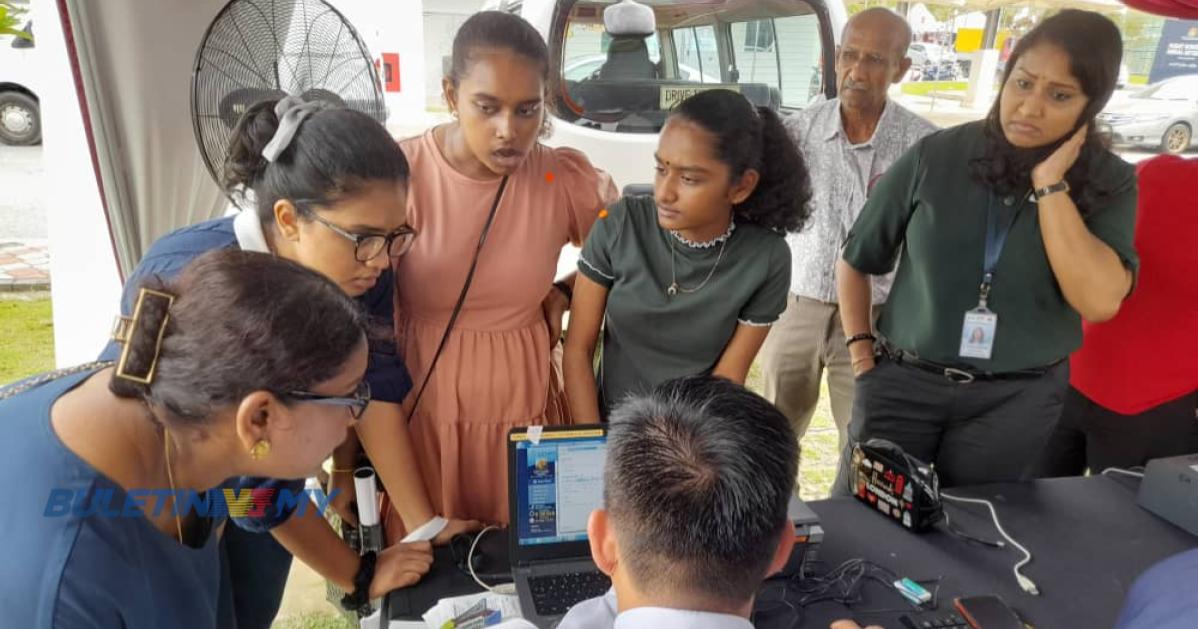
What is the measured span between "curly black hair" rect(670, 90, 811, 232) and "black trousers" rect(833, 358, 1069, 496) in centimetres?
49

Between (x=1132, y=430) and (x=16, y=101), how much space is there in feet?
30.6

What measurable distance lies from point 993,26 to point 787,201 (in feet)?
45.7

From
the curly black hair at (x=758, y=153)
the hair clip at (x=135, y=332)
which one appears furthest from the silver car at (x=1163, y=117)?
the hair clip at (x=135, y=332)

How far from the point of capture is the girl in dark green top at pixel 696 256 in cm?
159

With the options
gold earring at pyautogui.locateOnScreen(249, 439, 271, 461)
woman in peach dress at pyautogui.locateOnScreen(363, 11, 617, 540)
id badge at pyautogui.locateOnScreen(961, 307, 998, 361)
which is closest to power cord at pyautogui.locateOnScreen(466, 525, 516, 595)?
woman in peach dress at pyautogui.locateOnScreen(363, 11, 617, 540)

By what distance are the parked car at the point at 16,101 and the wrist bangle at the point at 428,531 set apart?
23.2 ft

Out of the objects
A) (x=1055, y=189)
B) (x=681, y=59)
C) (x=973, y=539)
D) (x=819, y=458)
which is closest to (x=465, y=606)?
(x=973, y=539)

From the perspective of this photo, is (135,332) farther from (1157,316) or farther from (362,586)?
(1157,316)

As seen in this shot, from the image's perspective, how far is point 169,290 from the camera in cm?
85

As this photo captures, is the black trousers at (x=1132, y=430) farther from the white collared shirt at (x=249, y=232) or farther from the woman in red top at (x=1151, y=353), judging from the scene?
the white collared shirt at (x=249, y=232)

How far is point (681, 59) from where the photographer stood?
3.90m

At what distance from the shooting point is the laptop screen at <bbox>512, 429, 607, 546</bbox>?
1.28m

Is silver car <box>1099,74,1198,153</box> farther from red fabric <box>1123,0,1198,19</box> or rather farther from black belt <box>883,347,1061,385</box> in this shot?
black belt <box>883,347,1061,385</box>

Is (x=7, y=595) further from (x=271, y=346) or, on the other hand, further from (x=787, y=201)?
(x=787, y=201)
